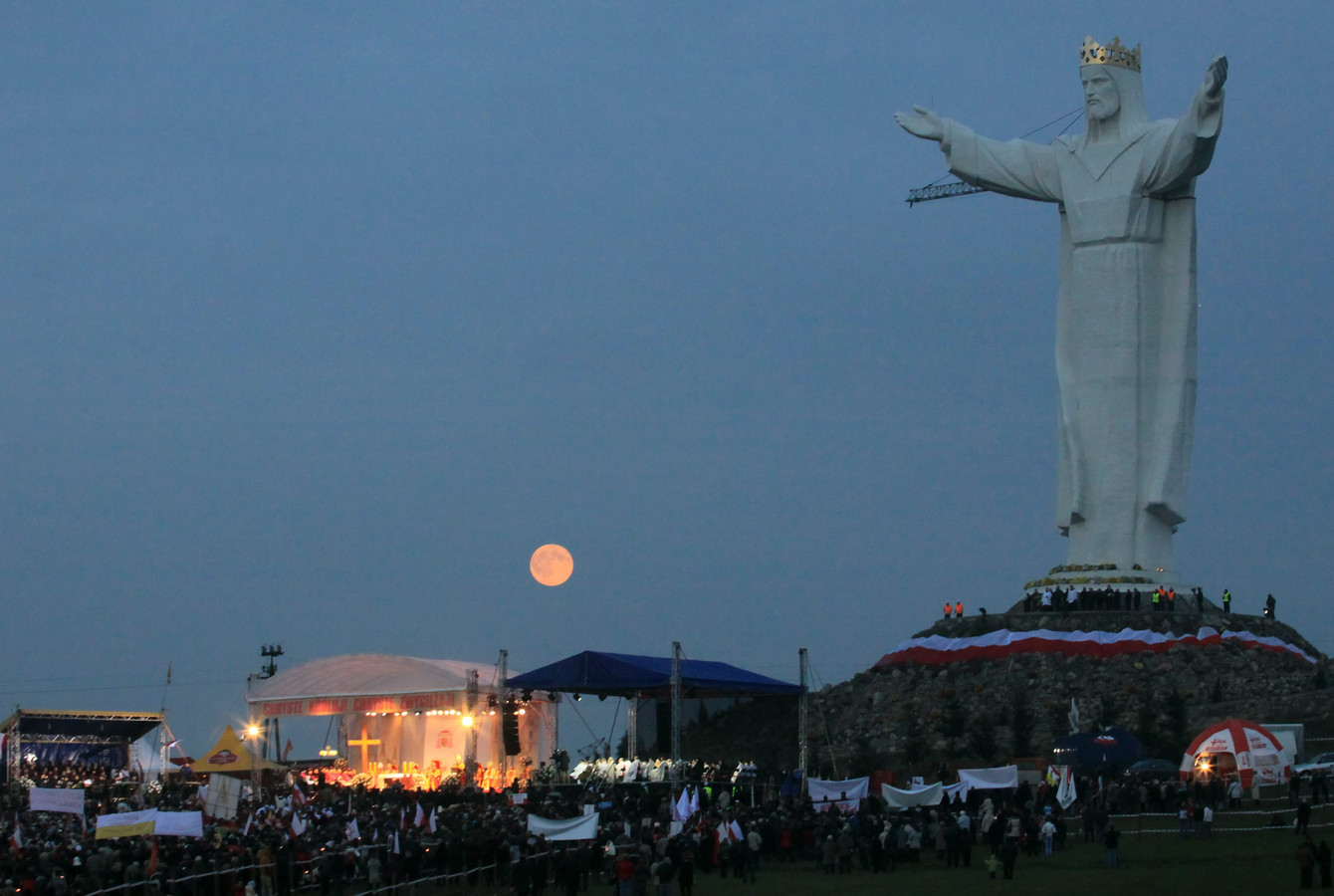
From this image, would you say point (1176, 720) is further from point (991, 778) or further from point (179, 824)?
point (179, 824)

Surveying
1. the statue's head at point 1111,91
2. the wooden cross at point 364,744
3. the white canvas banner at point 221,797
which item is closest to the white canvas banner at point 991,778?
the white canvas banner at point 221,797

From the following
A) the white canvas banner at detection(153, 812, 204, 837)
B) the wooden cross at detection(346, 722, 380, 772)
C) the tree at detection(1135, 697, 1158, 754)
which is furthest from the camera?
the wooden cross at detection(346, 722, 380, 772)

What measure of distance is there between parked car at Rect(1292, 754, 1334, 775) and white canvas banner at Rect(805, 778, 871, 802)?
690 centimetres

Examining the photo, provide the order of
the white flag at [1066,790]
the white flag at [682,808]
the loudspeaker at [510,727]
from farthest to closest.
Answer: the loudspeaker at [510,727]
the white flag at [1066,790]
the white flag at [682,808]

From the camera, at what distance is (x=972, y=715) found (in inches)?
1438

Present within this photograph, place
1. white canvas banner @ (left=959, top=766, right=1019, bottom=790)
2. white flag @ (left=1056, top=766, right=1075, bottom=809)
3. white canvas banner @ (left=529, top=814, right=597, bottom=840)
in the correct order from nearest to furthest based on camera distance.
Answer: white canvas banner @ (left=529, top=814, right=597, bottom=840)
white canvas banner @ (left=959, top=766, right=1019, bottom=790)
white flag @ (left=1056, top=766, right=1075, bottom=809)

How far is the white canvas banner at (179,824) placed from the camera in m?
22.9

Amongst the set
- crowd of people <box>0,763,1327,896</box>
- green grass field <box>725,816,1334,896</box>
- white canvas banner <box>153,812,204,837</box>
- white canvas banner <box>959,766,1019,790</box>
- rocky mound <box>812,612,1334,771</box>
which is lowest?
green grass field <box>725,816,1334,896</box>

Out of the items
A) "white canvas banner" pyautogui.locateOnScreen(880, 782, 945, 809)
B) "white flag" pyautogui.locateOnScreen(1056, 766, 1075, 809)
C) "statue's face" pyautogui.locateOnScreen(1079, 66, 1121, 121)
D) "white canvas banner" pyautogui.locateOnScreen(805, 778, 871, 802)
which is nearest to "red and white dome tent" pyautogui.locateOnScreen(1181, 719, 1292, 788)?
"white flag" pyautogui.locateOnScreen(1056, 766, 1075, 809)

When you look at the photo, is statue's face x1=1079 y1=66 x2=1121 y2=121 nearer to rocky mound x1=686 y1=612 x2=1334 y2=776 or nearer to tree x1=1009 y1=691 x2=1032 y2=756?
rocky mound x1=686 y1=612 x2=1334 y2=776

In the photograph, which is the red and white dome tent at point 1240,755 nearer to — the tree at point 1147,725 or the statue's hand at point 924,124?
the tree at point 1147,725

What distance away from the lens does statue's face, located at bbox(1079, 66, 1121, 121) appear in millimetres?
42875

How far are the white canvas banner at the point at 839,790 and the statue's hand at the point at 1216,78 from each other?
62.2 feet

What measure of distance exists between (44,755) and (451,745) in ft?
47.7
